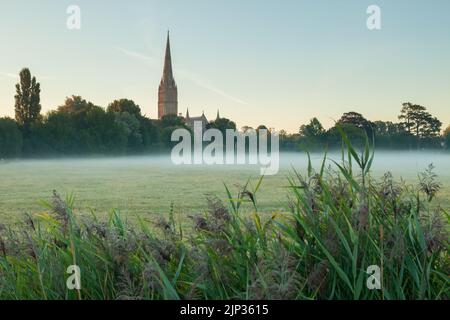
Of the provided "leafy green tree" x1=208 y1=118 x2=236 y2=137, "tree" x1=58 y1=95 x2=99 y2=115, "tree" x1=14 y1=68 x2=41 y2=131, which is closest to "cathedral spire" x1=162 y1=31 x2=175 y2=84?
"tree" x1=58 y1=95 x2=99 y2=115

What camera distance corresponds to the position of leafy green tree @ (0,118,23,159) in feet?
141

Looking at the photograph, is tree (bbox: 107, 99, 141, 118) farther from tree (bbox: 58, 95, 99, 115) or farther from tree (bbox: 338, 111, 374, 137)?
tree (bbox: 338, 111, 374, 137)

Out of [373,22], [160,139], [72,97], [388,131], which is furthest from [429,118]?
[72,97]

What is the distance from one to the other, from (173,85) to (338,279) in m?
64.5

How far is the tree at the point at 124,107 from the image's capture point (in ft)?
155

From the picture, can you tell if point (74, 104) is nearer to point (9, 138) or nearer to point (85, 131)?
point (9, 138)

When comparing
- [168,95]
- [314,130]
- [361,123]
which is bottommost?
[361,123]

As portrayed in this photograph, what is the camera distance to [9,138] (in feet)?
146

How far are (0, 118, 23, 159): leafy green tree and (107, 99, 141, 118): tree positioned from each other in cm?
826

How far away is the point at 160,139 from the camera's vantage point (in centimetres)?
4253

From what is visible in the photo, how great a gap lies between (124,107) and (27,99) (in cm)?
863

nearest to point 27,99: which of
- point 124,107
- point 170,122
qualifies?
point 124,107
